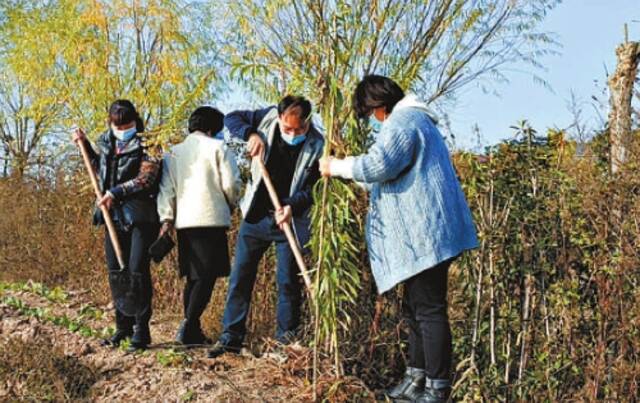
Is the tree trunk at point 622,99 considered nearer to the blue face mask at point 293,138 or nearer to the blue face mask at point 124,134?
the blue face mask at point 293,138

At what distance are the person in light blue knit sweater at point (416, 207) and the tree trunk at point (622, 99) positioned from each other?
101 cm

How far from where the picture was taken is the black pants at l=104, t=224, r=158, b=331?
16.7 feet

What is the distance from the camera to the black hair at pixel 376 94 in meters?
3.93

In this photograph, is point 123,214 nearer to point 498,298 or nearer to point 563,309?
point 498,298

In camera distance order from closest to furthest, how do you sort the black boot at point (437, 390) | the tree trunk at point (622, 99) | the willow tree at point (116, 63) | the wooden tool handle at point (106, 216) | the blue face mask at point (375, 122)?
the black boot at point (437, 390), the blue face mask at point (375, 122), the tree trunk at point (622, 99), the wooden tool handle at point (106, 216), the willow tree at point (116, 63)

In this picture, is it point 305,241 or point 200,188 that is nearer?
point 305,241

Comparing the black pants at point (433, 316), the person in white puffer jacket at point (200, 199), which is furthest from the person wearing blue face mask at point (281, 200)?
the black pants at point (433, 316)

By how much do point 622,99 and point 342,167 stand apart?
249 cm

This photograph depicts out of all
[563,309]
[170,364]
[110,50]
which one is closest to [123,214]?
[170,364]

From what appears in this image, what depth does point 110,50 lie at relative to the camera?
13539mm

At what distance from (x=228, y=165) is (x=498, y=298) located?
2.07 m

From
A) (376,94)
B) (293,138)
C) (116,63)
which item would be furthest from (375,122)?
(116,63)

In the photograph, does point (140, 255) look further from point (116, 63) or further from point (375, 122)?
point (116, 63)

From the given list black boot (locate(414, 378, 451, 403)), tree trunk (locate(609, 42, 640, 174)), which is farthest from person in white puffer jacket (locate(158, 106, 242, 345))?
tree trunk (locate(609, 42, 640, 174))
